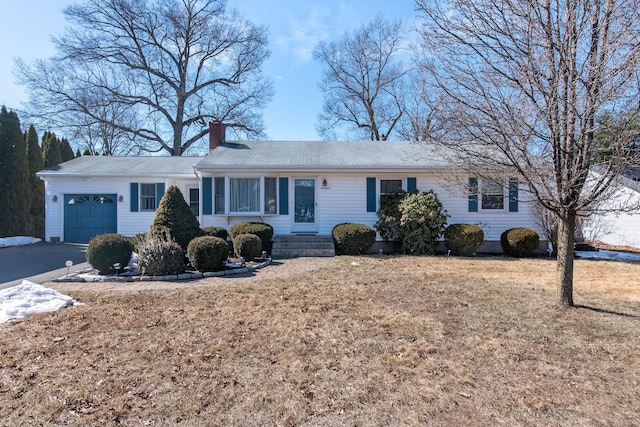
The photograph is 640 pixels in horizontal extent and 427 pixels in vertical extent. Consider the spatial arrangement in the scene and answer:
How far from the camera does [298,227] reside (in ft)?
40.0

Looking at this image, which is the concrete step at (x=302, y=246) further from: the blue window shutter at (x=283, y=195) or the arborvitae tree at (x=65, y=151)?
the arborvitae tree at (x=65, y=151)

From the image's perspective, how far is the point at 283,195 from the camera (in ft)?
39.4

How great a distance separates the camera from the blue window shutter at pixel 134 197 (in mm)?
14062

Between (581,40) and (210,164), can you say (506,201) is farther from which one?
(210,164)

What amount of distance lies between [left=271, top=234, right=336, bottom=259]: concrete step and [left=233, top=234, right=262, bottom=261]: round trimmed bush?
4.24ft

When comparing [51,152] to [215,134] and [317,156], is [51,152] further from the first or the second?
[317,156]

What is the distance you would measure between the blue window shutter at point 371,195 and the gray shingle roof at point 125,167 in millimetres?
7152

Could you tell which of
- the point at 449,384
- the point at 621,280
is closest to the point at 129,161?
the point at 449,384

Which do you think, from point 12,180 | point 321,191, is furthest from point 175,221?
point 12,180

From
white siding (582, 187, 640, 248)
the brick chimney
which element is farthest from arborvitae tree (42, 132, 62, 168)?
white siding (582, 187, 640, 248)

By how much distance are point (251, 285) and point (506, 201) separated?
384 inches

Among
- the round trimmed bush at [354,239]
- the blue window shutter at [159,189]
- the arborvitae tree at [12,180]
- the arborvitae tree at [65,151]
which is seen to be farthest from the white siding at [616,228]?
the arborvitae tree at [65,151]

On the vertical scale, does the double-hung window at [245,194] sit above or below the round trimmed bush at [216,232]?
above

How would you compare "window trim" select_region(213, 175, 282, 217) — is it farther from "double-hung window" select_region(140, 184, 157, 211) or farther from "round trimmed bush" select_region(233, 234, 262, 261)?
"double-hung window" select_region(140, 184, 157, 211)
